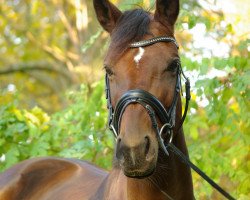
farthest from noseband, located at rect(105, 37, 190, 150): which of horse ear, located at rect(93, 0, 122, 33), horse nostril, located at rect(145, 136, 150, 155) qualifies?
horse ear, located at rect(93, 0, 122, 33)

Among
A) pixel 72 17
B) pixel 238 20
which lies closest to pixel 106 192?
pixel 238 20

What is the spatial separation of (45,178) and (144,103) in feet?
7.56

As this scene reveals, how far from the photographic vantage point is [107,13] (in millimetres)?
4141

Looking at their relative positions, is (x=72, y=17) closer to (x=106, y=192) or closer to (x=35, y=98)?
(x=35, y=98)

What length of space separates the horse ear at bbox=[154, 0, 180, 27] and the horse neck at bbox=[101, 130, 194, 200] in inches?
28.1

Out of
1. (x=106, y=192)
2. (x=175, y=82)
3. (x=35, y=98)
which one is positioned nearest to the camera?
(x=175, y=82)

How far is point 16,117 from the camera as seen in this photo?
22.9 ft

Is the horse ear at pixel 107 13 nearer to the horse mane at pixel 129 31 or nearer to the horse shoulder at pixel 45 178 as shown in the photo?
the horse mane at pixel 129 31

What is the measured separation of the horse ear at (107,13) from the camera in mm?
4117

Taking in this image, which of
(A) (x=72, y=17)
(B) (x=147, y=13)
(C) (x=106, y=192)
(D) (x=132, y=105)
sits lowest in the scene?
(A) (x=72, y=17)

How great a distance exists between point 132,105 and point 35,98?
69.6ft

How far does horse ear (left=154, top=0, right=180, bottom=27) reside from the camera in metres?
3.99

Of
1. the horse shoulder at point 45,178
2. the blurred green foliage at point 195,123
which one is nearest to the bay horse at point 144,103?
the horse shoulder at point 45,178

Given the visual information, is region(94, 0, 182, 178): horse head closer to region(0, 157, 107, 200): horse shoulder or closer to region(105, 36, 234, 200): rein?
region(105, 36, 234, 200): rein
